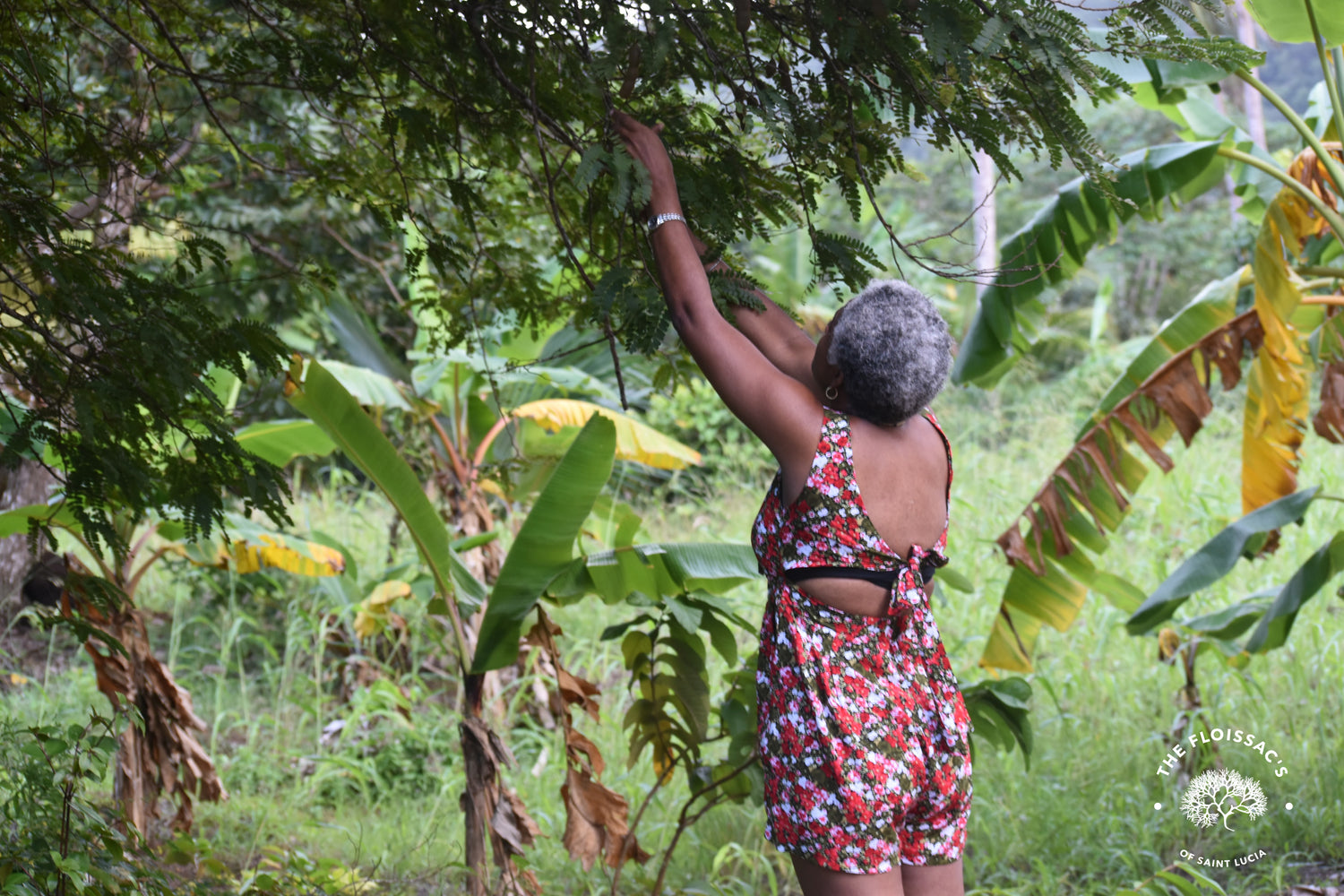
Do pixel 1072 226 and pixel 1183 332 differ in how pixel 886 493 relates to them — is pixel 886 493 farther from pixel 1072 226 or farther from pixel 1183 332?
pixel 1183 332

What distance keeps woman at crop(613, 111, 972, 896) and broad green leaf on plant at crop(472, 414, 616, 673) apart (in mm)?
880

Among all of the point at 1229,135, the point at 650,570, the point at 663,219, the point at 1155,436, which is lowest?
the point at 650,570

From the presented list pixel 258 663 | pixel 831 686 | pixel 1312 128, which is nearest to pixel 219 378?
pixel 258 663

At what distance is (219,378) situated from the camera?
18.9 feet

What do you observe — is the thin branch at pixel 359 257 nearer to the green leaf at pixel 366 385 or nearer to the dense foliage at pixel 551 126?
the green leaf at pixel 366 385

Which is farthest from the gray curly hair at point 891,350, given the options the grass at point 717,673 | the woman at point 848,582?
the grass at point 717,673

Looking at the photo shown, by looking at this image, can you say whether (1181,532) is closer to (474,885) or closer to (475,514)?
(475,514)

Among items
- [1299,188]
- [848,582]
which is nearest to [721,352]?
[848,582]

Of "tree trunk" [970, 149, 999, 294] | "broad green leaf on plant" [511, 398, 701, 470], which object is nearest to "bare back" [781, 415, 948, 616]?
"tree trunk" [970, 149, 999, 294]

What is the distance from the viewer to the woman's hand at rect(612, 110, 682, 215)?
235 cm

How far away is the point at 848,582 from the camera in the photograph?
2.38 meters

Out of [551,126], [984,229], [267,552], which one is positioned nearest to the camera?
[984,229]

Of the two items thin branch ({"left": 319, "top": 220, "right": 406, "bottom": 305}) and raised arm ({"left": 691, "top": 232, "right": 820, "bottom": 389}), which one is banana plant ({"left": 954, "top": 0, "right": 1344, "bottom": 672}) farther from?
thin branch ({"left": 319, "top": 220, "right": 406, "bottom": 305})

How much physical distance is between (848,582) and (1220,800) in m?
3.36
